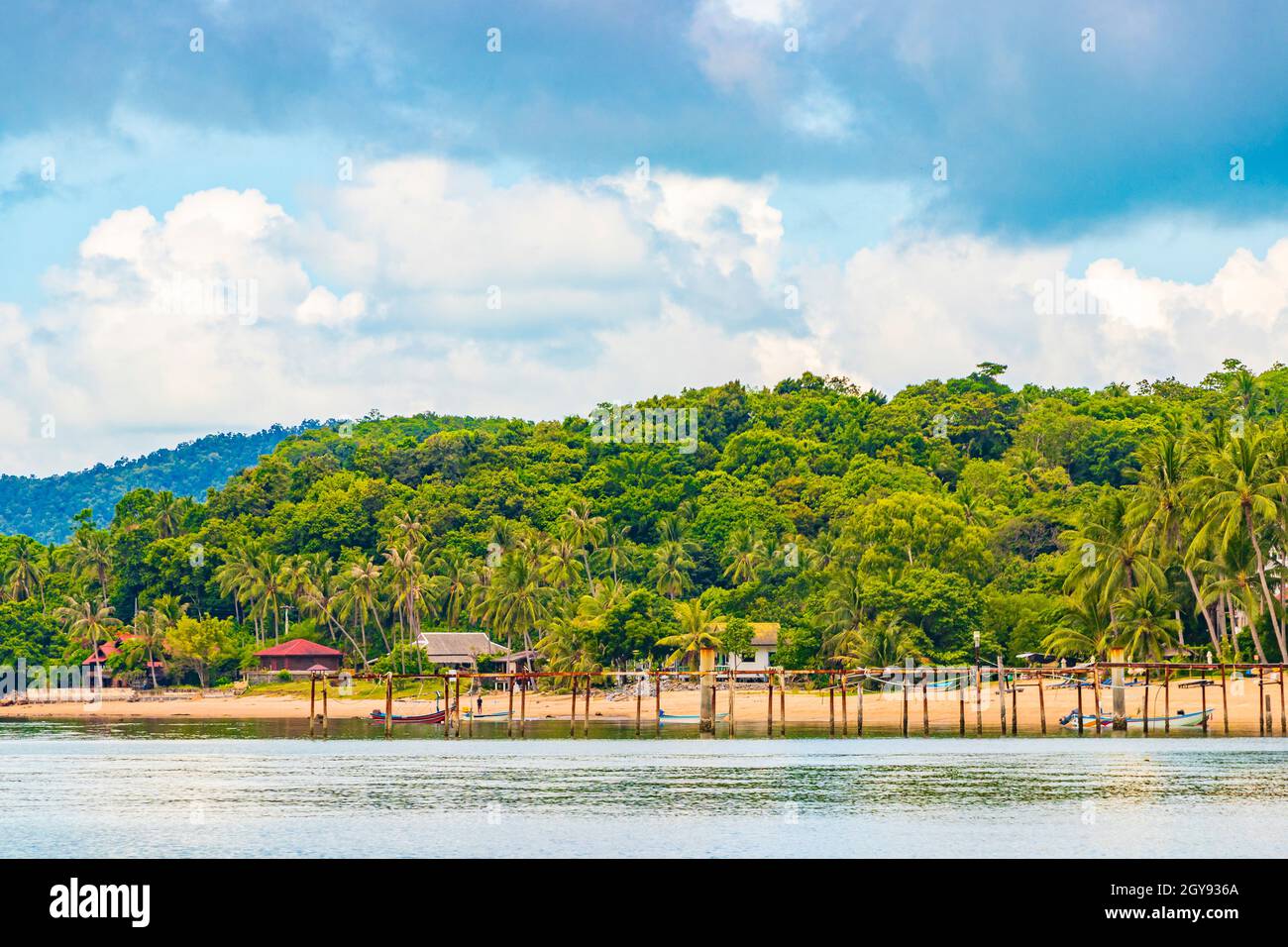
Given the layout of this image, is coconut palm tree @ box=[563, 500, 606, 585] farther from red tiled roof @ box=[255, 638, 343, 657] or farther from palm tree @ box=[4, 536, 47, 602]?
palm tree @ box=[4, 536, 47, 602]

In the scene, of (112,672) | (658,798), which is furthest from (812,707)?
(112,672)

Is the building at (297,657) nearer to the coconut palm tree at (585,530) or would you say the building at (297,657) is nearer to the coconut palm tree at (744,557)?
the coconut palm tree at (585,530)

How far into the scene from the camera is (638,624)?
99688mm

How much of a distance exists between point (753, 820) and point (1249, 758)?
88.6ft

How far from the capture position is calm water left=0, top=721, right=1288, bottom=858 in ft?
128

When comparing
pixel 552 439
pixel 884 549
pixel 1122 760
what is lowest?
pixel 1122 760

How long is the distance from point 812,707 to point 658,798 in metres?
43.8

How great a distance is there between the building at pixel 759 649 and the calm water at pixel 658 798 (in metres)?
29.4

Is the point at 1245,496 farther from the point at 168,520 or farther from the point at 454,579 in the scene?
the point at 168,520

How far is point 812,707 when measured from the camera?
299ft

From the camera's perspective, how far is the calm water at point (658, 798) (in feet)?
128
